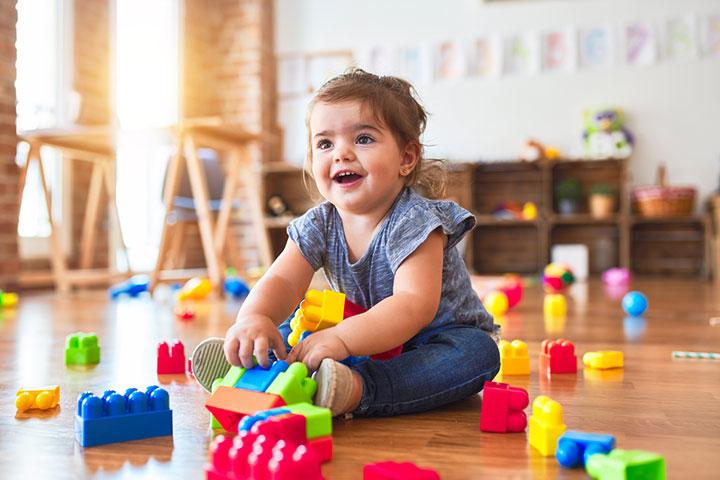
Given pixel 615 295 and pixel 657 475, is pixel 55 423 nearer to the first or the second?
pixel 657 475

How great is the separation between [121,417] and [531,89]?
14.1ft

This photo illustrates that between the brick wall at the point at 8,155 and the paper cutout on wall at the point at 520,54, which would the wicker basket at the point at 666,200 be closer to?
the paper cutout on wall at the point at 520,54

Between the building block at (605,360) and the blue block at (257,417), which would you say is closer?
the blue block at (257,417)

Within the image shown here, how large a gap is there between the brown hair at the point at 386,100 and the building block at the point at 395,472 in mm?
513

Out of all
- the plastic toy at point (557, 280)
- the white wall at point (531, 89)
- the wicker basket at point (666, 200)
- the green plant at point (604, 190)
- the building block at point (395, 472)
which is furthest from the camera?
the white wall at point (531, 89)

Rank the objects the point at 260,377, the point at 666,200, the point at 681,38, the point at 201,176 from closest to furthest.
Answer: the point at 260,377 → the point at 201,176 → the point at 666,200 → the point at 681,38

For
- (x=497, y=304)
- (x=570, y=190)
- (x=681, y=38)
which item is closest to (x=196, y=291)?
(x=497, y=304)

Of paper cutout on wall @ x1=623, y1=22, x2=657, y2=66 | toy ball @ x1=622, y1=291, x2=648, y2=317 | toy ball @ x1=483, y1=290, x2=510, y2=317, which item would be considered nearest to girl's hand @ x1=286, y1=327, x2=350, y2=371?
toy ball @ x1=483, y1=290, x2=510, y2=317

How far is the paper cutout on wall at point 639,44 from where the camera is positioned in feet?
14.6

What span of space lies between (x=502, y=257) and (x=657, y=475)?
13.7ft

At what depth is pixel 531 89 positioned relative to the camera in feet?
15.2

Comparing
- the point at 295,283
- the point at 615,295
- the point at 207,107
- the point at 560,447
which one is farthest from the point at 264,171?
the point at 560,447

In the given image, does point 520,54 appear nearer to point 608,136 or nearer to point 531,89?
point 531,89

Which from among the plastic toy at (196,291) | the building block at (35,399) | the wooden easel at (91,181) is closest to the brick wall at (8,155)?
the wooden easel at (91,181)
